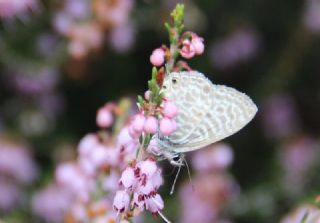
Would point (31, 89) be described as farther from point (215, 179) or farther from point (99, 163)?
point (99, 163)

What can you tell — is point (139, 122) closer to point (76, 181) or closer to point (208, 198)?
point (76, 181)

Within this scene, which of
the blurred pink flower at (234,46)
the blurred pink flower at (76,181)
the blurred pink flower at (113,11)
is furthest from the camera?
the blurred pink flower at (234,46)

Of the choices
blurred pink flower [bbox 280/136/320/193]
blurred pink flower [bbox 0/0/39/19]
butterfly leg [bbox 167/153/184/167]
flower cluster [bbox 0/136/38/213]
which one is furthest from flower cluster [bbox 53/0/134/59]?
butterfly leg [bbox 167/153/184/167]

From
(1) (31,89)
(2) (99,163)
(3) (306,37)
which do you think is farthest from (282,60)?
(2) (99,163)

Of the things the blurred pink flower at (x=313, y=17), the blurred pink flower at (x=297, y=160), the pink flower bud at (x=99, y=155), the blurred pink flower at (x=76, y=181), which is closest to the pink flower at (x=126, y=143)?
the pink flower bud at (x=99, y=155)

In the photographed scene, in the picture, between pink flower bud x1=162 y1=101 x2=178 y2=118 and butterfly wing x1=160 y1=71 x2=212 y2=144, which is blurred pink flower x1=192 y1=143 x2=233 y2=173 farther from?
pink flower bud x1=162 y1=101 x2=178 y2=118

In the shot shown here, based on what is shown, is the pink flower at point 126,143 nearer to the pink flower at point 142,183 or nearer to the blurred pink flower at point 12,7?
the pink flower at point 142,183
